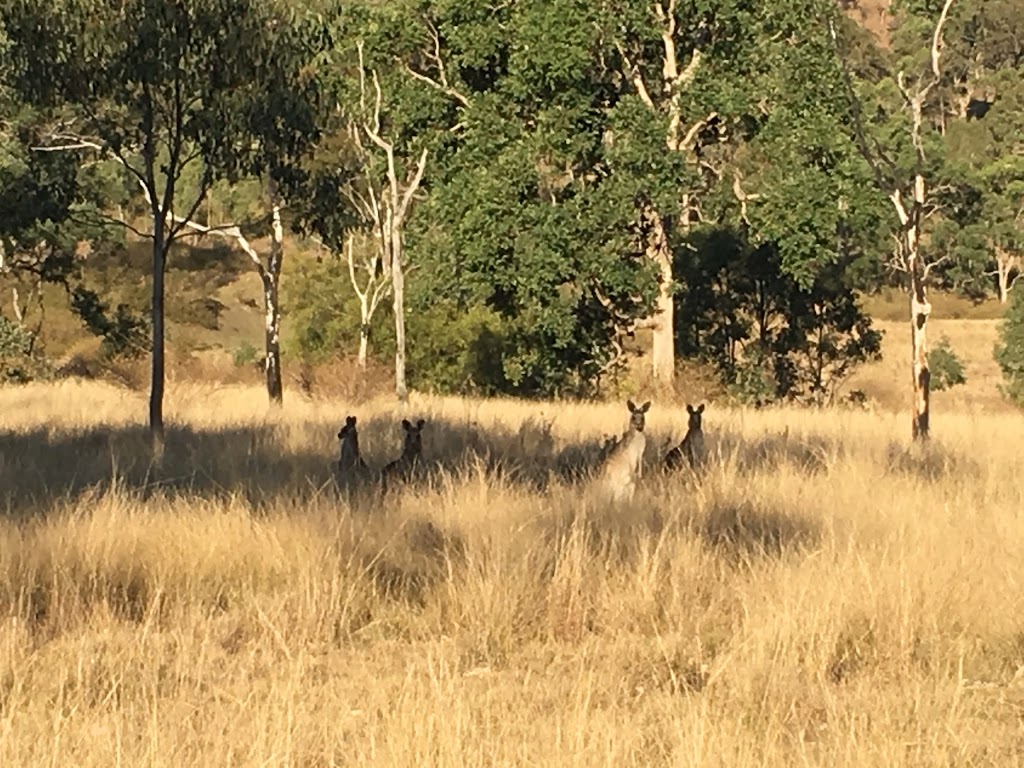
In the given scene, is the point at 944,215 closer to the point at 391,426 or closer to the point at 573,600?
the point at 391,426

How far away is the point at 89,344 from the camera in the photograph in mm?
41469

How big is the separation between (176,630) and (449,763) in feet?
7.65

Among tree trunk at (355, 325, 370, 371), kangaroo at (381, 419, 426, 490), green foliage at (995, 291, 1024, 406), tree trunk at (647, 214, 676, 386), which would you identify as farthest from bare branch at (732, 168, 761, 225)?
kangaroo at (381, 419, 426, 490)

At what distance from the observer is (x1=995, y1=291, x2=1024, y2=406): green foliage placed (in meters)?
34.5

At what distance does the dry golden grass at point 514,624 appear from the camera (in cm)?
449

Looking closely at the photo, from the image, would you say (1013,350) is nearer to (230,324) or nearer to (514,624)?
(230,324)

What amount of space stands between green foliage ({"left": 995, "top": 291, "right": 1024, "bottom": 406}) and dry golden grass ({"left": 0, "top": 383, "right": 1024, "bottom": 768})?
2582cm

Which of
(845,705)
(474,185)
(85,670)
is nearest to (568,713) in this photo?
(845,705)

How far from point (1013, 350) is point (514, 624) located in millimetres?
32162

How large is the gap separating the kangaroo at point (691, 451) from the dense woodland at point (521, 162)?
4656mm

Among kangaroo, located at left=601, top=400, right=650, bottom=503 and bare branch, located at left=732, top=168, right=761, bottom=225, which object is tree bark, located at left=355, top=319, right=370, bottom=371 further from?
kangaroo, located at left=601, top=400, right=650, bottom=503

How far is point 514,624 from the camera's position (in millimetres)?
6246

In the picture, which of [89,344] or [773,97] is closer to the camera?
[773,97]

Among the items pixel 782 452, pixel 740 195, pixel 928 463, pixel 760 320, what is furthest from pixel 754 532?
pixel 760 320
